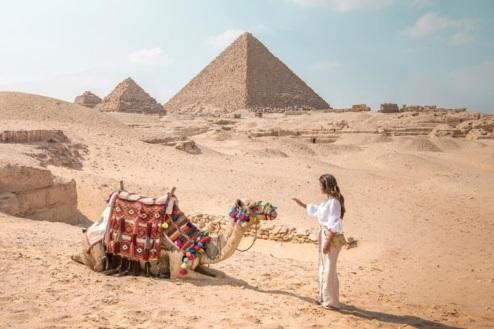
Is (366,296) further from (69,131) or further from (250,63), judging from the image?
(250,63)

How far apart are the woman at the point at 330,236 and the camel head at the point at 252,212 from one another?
37 cm

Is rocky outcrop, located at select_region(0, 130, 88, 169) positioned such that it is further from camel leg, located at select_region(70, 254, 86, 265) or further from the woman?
the woman

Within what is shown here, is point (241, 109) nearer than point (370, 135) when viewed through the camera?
No

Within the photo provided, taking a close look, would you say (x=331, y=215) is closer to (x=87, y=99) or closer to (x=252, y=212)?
(x=252, y=212)

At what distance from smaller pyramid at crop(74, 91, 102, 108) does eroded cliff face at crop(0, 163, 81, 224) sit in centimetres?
3132

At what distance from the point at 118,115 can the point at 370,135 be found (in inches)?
648

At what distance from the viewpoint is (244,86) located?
184ft

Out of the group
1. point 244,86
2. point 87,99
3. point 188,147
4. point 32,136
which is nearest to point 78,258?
point 32,136

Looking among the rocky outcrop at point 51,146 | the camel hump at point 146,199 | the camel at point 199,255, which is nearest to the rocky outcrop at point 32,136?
the rocky outcrop at point 51,146

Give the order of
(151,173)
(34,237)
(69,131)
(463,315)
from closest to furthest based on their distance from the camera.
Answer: (463,315)
(34,237)
(151,173)
(69,131)

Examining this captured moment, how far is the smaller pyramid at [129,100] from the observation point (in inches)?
1412

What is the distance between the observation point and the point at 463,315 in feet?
12.9

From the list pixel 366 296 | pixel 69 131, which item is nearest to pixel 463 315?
pixel 366 296

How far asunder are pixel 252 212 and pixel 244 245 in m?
3.37
